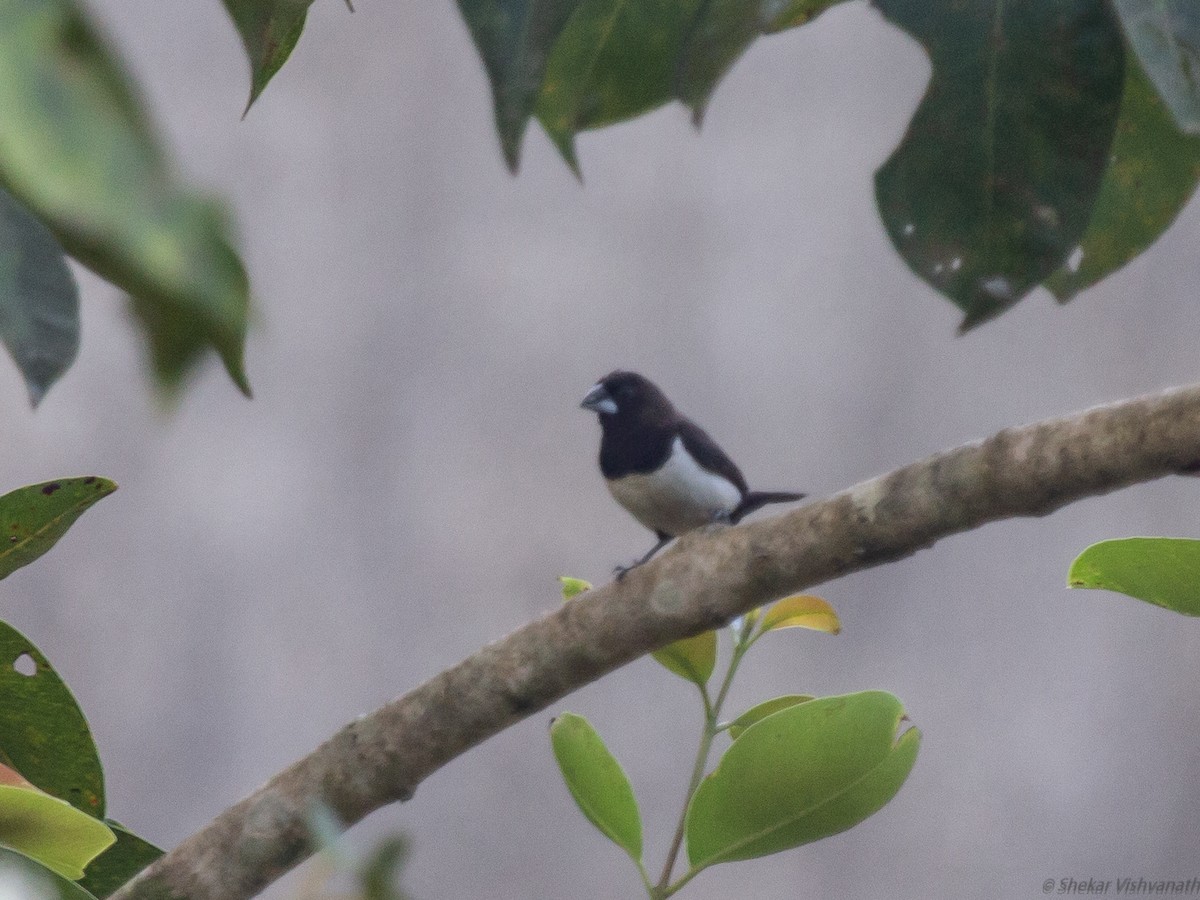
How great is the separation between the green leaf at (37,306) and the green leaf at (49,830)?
54cm

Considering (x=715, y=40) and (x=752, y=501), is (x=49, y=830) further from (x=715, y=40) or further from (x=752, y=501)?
(x=752, y=501)

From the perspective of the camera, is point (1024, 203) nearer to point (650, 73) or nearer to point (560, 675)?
point (650, 73)

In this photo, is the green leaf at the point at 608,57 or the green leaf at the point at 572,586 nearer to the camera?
the green leaf at the point at 608,57

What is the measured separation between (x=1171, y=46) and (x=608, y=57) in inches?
16.2

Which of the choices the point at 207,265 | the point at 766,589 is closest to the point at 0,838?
the point at 766,589

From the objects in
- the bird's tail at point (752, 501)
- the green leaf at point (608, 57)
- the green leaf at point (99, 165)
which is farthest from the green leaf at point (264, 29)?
the bird's tail at point (752, 501)

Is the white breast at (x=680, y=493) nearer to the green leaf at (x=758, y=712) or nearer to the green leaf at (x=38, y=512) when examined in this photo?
the green leaf at (x=758, y=712)

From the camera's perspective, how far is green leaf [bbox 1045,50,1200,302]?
0.84 m

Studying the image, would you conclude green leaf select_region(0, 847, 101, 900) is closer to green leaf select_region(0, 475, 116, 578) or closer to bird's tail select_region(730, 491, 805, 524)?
green leaf select_region(0, 475, 116, 578)

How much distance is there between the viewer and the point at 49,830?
821 mm

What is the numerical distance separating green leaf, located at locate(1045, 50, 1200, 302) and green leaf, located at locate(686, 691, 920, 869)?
0.35m

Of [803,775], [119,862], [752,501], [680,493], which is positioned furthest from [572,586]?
[752,501]

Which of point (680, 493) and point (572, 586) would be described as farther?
point (680, 493)

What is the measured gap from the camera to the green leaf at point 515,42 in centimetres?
57
